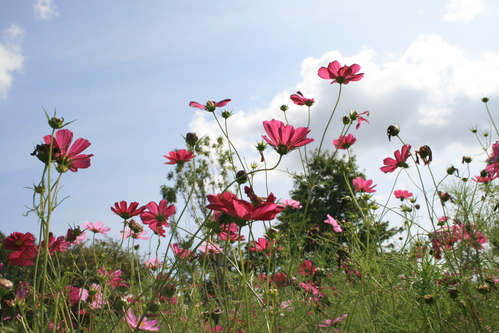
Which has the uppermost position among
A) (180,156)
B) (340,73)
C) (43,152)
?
(340,73)

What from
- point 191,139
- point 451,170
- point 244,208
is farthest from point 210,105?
point 451,170

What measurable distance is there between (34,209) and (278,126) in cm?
72

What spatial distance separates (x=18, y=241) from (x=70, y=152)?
→ 37cm

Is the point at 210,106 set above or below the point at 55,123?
above

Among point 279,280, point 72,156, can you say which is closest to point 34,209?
point 72,156

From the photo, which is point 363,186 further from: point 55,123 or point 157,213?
point 55,123

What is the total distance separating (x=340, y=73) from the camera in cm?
180

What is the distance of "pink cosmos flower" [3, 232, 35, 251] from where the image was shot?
1216mm

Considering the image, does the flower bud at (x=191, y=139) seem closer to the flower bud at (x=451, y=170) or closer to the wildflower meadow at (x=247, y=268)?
the wildflower meadow at (x=247, y=268)

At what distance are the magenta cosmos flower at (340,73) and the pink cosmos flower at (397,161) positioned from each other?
51cm

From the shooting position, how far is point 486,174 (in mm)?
2631

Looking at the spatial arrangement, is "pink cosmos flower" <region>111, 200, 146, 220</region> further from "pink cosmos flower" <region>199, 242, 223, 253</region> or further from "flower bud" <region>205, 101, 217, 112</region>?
"flower bud" <region>205, 101, 217, 112</region>

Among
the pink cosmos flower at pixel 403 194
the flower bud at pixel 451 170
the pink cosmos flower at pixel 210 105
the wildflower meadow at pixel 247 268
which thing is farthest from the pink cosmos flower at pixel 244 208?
the pink cosmos flower at pixel 403 194

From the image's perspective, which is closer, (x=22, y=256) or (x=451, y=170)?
(x=22, y=256)
